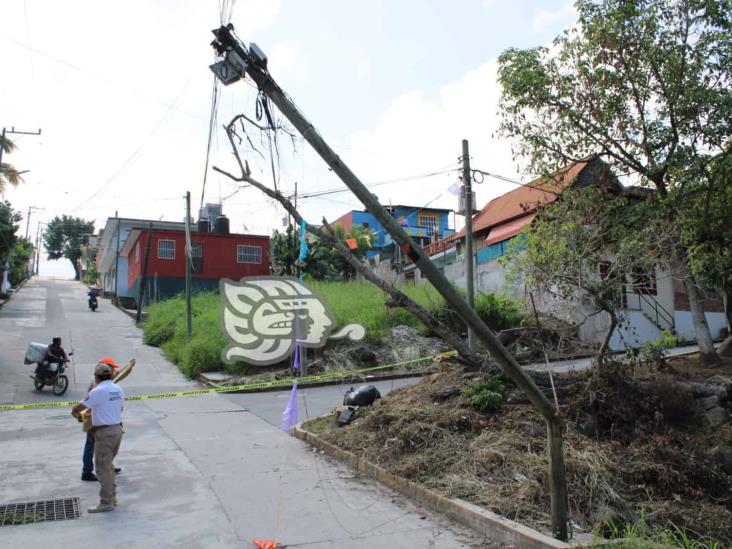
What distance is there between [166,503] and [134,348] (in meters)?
19.5

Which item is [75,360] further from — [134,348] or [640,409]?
[640,409]

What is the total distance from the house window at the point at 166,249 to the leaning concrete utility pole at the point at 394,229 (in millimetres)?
33460

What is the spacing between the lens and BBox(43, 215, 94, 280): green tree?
286 ft

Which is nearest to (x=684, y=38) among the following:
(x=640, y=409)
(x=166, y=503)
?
(x=640, y=409)

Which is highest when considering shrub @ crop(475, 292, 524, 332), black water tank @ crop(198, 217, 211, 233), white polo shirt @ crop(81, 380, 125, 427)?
black water tank @ crop(198, 217, 211, 233)

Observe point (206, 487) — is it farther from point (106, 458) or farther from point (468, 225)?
point (468, 225)

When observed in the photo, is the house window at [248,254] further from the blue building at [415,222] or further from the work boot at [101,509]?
the work boot at [101,509]

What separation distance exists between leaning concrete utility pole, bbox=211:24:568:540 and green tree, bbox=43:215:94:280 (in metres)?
90.2

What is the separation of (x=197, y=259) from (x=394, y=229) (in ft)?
111

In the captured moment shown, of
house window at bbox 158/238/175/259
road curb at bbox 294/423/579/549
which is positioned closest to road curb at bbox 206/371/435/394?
road curb at bbox 294/423/579/549

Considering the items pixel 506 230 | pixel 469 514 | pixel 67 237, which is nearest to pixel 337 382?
pixel 506 230

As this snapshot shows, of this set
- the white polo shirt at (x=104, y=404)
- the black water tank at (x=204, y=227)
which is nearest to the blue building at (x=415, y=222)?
the black water tank at (x=204, y=227)

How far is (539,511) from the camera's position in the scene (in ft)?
18.7

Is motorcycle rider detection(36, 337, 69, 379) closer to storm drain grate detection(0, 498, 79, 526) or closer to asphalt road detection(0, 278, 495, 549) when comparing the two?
asphalt road detection(0, 278, 495, 549)
